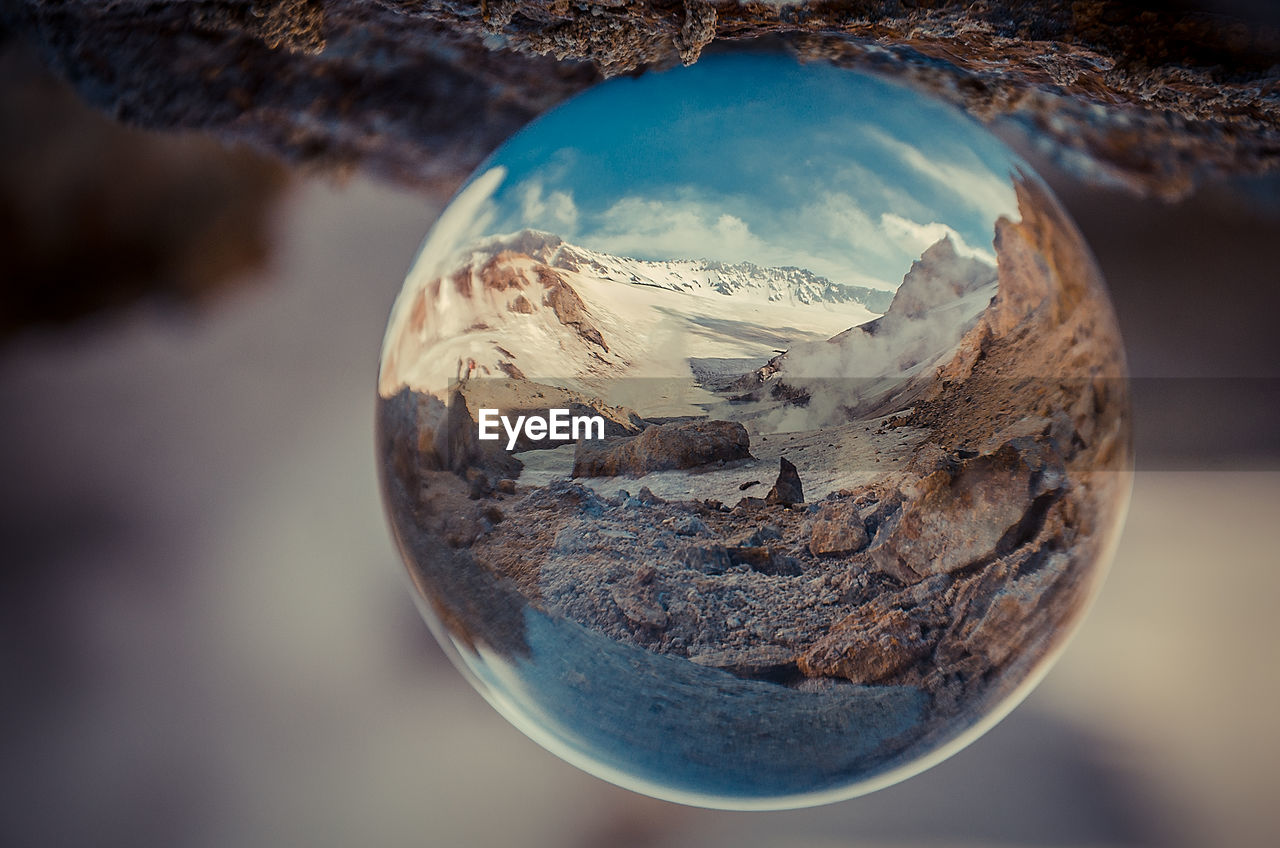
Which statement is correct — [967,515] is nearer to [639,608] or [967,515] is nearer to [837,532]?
[837,532]

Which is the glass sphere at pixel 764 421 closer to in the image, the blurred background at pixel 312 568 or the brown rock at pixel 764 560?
the brown rock at pixel 764 560

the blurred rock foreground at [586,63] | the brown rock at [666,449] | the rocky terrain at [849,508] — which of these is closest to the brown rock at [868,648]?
the rocky terrain at [849,508]

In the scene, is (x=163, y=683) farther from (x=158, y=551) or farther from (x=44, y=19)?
(x=44, y=19)

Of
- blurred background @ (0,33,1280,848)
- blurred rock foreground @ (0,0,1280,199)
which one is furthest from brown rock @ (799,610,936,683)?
blurred background @ (0,33,1280,848)

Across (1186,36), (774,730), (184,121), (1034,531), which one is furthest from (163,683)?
(1186,36)

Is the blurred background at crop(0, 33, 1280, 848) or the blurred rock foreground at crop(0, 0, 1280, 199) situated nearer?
the blurred rock foreground at crop(0, 0, 1280, 199)

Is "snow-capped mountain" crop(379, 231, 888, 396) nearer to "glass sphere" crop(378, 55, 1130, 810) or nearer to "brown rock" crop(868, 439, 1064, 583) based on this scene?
"glass sphere" crop(378, 55, 1130, 810)

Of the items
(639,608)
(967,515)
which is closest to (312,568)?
(639,608)
